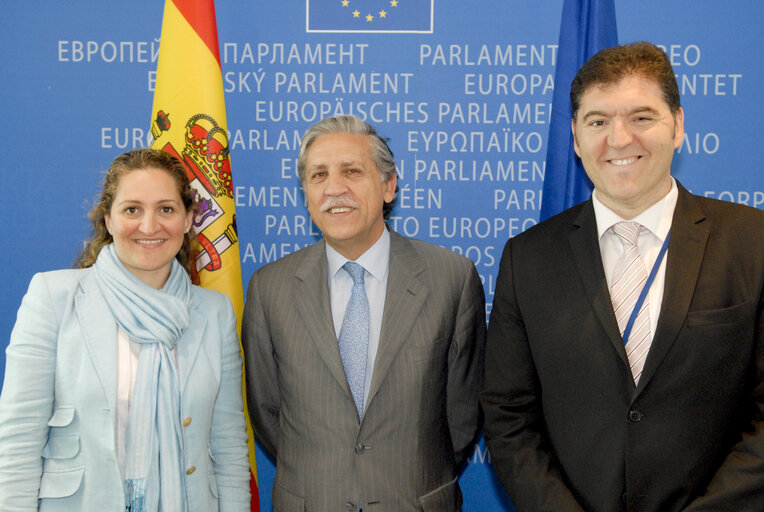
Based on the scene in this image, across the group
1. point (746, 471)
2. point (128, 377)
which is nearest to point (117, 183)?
point (128, 377)

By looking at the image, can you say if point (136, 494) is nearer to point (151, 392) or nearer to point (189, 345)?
point (151, 392)

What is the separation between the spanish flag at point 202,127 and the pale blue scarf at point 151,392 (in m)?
0.69

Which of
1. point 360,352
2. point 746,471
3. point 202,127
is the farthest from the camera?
point 202,127

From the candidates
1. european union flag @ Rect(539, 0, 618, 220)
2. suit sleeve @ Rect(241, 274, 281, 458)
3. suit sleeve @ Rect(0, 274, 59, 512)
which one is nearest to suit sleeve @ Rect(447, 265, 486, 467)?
suit sleeve @ Rect(241, 274, 281, 458)

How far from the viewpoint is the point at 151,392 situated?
189 cm

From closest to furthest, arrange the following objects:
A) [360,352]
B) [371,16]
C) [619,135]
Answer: [619,135]
[360,352]
[371,16]

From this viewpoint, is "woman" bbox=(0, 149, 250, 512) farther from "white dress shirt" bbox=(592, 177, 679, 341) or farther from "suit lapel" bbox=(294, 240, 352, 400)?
"white dress shirt" bbox=(592, 177, 679, 341)

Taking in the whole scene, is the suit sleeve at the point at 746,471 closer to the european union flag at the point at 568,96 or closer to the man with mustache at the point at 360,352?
the man with mustache at the point at 360,352

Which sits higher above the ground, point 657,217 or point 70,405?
point 657,217

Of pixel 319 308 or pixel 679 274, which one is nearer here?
pixel 679 274

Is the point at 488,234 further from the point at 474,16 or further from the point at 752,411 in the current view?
the point at 752,411

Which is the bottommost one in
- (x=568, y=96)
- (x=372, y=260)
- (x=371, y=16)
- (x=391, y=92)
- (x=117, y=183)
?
(x=372, y=260)

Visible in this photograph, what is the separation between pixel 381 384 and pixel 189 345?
2.12 ft

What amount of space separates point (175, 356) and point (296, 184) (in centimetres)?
136
